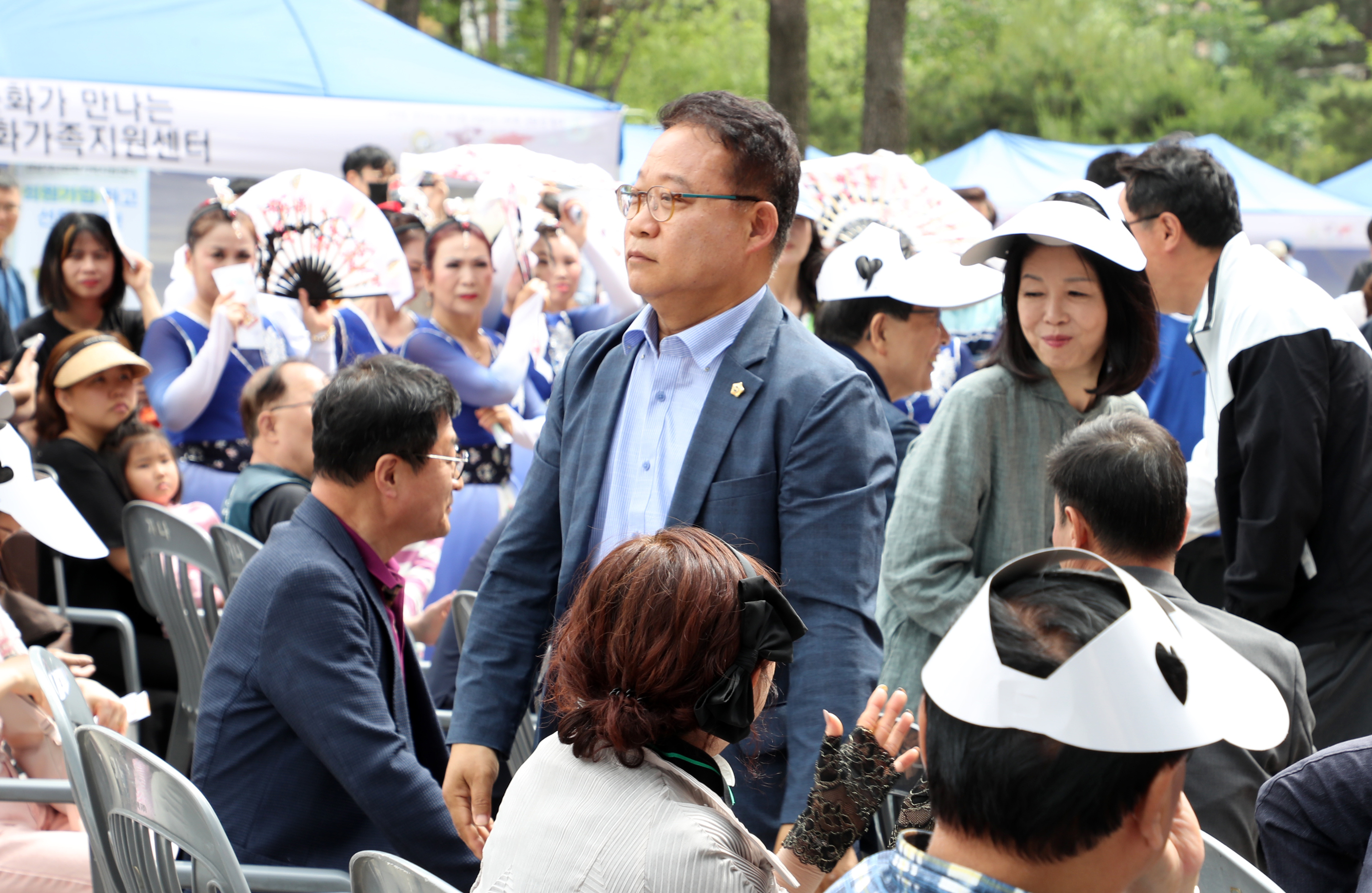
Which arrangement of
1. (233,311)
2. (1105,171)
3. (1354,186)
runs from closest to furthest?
(1105,171)
(233,311)
(1354,186)

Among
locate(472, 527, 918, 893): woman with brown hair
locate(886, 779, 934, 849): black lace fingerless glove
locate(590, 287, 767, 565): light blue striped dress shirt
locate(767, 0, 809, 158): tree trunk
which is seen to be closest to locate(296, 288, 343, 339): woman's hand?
locate(590, 287, 767, 565): light blue striped dress shirt

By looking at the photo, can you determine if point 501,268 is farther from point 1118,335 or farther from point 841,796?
point 841,796

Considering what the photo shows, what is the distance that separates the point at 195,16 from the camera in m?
6.95

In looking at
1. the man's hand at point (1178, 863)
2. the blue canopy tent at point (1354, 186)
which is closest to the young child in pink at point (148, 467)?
the man's hand at point (1178, 863)

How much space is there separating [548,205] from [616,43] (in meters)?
19.0

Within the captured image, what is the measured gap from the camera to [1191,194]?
306 cm

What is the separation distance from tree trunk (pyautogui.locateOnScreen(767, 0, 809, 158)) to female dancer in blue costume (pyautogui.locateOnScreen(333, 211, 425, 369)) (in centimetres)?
508

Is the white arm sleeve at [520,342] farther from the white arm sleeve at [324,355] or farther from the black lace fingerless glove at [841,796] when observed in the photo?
the black lace fingerless glove at [841,796]

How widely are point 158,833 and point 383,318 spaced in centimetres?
398

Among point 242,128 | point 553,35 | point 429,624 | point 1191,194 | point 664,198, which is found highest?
point 553,35

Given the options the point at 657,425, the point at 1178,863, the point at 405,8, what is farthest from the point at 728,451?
the point at 405,8

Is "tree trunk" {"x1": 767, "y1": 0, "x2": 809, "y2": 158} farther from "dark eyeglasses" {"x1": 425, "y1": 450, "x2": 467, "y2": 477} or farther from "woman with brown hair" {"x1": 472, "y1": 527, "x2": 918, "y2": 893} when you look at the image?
"woman with brown hair" {"x1": 472, "y1": 527, "x2": 918, "y2": 893}

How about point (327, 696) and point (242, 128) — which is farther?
point (242, 128)

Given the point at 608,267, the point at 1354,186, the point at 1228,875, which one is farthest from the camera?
the point at 1354,186
